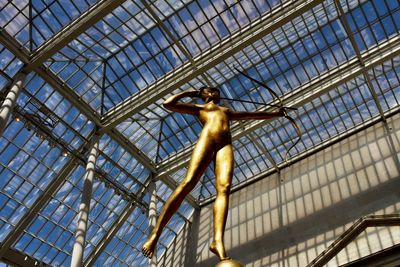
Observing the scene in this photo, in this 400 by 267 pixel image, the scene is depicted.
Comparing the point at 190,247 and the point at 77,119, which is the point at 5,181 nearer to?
the point at 77,119

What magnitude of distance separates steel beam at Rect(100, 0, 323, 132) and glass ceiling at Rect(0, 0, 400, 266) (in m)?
0.08

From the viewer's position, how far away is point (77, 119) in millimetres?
29297

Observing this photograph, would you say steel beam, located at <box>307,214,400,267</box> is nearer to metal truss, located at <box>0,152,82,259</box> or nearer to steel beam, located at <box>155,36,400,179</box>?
steel beam, located at <box>155,36,400,179</box>

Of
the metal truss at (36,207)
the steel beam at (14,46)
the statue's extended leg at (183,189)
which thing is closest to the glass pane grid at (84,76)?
the steel beam at (14,46)

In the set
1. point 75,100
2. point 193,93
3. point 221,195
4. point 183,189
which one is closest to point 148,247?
point 183,189

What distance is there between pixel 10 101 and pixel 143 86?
8704 mm

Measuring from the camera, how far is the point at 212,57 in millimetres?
25469

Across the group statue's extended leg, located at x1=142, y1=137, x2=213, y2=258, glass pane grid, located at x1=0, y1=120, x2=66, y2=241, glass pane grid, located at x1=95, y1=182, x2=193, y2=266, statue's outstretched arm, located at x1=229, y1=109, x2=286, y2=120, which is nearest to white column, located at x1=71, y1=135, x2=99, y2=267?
glass pane grid, located at x1=0, y1=120, x2=66, y2=241

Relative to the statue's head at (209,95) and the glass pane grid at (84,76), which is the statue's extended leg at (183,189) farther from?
the glass pane grid at (84,76)

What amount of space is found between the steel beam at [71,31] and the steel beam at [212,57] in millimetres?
5597

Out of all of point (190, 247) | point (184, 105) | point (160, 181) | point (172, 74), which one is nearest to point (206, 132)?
point (184, 105)

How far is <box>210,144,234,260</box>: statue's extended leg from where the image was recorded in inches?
196

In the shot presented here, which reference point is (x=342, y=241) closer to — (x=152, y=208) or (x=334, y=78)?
(x=334, y=78)

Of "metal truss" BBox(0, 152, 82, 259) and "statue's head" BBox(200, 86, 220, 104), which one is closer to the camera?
"statue's head" BBox(200, 86, 220, 104)
